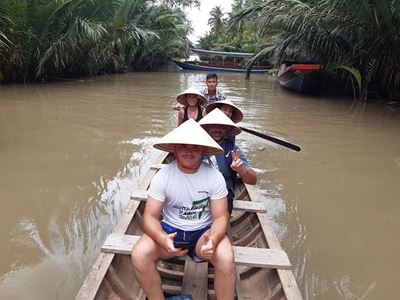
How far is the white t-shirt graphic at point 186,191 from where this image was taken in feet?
7.09

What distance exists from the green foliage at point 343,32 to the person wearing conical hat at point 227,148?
7619 millimetres

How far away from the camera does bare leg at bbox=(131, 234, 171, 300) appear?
207 cm

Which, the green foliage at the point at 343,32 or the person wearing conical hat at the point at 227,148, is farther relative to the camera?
the green foliage at the point at 343,32

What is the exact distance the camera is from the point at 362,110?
35.3 ft

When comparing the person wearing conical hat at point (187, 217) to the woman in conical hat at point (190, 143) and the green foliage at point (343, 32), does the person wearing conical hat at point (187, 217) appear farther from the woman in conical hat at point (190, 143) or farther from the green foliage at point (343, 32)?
the green foliage at point (343, 32)

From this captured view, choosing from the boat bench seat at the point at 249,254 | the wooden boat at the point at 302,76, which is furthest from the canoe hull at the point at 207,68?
the boat bench seat at the point at 249,254

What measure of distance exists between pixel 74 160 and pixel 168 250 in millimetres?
3835

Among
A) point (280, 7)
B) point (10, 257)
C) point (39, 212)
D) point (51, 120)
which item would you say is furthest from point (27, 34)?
point (10, 257)

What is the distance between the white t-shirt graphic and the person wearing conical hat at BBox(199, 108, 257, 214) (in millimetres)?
472

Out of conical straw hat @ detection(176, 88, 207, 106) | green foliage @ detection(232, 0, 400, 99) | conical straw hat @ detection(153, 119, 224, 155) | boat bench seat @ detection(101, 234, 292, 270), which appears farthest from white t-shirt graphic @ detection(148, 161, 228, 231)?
green foliage @ detection(232, 0, 400, 99)

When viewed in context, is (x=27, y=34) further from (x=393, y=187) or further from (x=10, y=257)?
(x=393, y=187)

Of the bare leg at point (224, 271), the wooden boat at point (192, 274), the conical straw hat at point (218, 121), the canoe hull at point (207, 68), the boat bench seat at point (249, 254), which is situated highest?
the conical straw hat at point (218, 121)

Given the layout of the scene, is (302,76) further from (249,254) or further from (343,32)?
(249,254)

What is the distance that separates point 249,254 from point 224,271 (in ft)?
1.44
